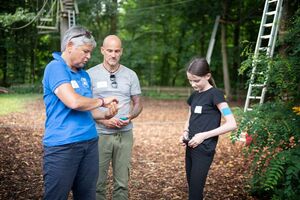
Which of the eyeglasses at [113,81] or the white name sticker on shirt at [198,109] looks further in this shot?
the eyeglasses at [113,81]

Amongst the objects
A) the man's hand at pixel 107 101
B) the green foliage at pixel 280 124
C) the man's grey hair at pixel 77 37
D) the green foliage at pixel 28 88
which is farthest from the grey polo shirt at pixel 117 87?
the green foliage at pixel 28 88

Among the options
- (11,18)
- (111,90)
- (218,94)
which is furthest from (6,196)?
(11,18)

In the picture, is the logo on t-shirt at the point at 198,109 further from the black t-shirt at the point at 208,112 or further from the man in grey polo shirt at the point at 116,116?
the man in grey polo shirt at the point at 116,116

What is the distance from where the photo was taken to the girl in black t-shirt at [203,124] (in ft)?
9.98

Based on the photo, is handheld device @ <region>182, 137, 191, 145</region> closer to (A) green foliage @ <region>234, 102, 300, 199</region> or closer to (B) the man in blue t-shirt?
(A) green foliage @ <region>234, 102, 300, 199</region>

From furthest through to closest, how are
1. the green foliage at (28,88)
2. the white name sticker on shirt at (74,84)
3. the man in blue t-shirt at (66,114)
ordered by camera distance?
the green foliage at (28,88) → the white name sticker on shirt at (74,84) → the man in blue t-shirt at (66,114)

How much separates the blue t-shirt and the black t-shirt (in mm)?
1030

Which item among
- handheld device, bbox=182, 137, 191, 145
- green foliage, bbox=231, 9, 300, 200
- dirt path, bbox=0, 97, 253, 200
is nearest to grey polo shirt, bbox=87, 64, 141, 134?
handheld device, bbox=182, 137, 191, 145

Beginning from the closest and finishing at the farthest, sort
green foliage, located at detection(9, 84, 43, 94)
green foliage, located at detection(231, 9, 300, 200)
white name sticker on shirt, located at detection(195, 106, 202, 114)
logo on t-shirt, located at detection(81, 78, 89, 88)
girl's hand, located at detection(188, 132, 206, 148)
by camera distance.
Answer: logo on t-shirt, located at detection(81, 78, 89, 88)
girl's hand, located at detection(188, 132, 206, 148)
white name sticker on shirt, located at detection(195, 106, 202, 114)
green foliage, located at detection(231, 9, 300, 200)
green foliage, located at detection(9, 84, 43, 94)

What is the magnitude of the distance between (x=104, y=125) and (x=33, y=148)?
2954 mm

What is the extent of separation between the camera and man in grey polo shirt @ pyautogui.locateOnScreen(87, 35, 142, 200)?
3.45 meters

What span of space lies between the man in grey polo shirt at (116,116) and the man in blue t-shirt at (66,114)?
0.78 meters

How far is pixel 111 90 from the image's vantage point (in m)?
3.49

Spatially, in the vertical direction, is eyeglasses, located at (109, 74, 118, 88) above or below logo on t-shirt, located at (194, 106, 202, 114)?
above
